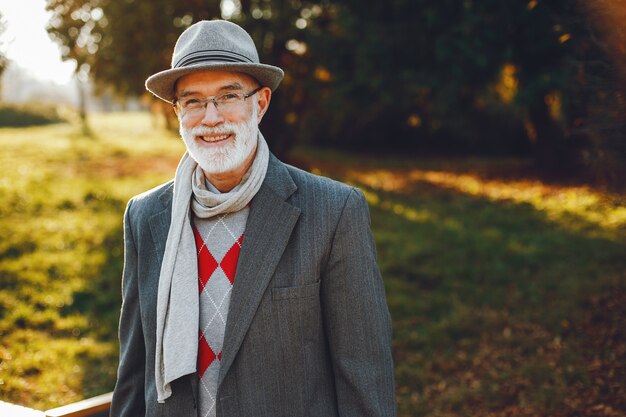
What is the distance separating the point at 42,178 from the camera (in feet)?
39.6

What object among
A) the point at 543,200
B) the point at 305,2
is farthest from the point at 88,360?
the point at 305,2

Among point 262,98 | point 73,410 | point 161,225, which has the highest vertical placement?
point 262,98

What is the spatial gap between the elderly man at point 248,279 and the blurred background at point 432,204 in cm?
231

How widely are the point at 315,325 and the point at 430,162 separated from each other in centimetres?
1653

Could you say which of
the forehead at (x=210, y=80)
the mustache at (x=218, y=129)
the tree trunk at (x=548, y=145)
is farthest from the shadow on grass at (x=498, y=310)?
the tree trunk at (x=548, y=145)

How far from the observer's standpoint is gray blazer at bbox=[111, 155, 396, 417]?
7.06 ft

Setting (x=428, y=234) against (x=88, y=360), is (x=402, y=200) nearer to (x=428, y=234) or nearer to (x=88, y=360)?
(x=428, y=234)

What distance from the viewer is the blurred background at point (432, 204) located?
15.6 ft

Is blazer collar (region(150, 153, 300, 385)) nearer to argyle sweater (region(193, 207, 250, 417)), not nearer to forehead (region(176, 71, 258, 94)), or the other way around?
argyle sweater (region(193, 207, 250, 417))

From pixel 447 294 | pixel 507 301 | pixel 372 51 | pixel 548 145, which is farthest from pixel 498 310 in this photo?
pixel 548 145

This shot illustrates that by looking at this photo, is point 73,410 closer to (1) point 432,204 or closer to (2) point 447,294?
(2) point 447,294

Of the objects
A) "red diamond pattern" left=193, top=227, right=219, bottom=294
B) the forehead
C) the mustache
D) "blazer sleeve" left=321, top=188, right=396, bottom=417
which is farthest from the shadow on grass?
the forehead

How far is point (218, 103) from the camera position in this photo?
7.61 ft

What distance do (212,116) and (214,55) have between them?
9.1 inches
